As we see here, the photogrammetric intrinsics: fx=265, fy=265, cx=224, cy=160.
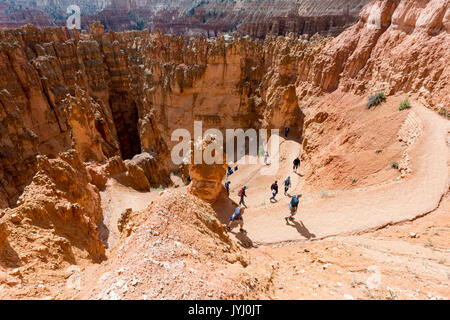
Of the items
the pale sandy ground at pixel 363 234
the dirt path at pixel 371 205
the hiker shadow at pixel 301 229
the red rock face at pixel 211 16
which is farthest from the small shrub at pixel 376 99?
the red rock face at pixel 211 16

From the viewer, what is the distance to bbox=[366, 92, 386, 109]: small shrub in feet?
58.0

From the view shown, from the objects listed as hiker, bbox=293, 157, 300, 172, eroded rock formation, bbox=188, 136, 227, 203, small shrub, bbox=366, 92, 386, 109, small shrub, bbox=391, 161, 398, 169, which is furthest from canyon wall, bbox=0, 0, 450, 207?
eroded rock formation, bbox=188, 136, 227, 203

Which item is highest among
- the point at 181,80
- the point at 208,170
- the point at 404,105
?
the point at 181,80

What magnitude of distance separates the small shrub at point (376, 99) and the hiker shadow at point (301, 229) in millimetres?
11572

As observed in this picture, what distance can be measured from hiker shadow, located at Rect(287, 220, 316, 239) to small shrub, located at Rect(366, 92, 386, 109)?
38.0 feet

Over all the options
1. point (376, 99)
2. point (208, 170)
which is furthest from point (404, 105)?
point (208, 170)

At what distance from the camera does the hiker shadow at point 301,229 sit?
10037 millimetres

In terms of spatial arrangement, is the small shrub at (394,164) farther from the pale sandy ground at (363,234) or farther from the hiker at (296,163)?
the hiker at (296,163)

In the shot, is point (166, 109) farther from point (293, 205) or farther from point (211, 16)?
point (211, 16)

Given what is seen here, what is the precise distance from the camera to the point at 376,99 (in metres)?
17.8

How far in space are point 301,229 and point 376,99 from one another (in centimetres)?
1225

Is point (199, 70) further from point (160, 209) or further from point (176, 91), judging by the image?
point (160, 209)

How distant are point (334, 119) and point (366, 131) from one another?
3.74 metres

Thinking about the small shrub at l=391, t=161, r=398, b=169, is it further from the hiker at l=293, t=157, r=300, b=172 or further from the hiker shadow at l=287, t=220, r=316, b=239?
the hiker at l=293, t=157, r=300, b=172
